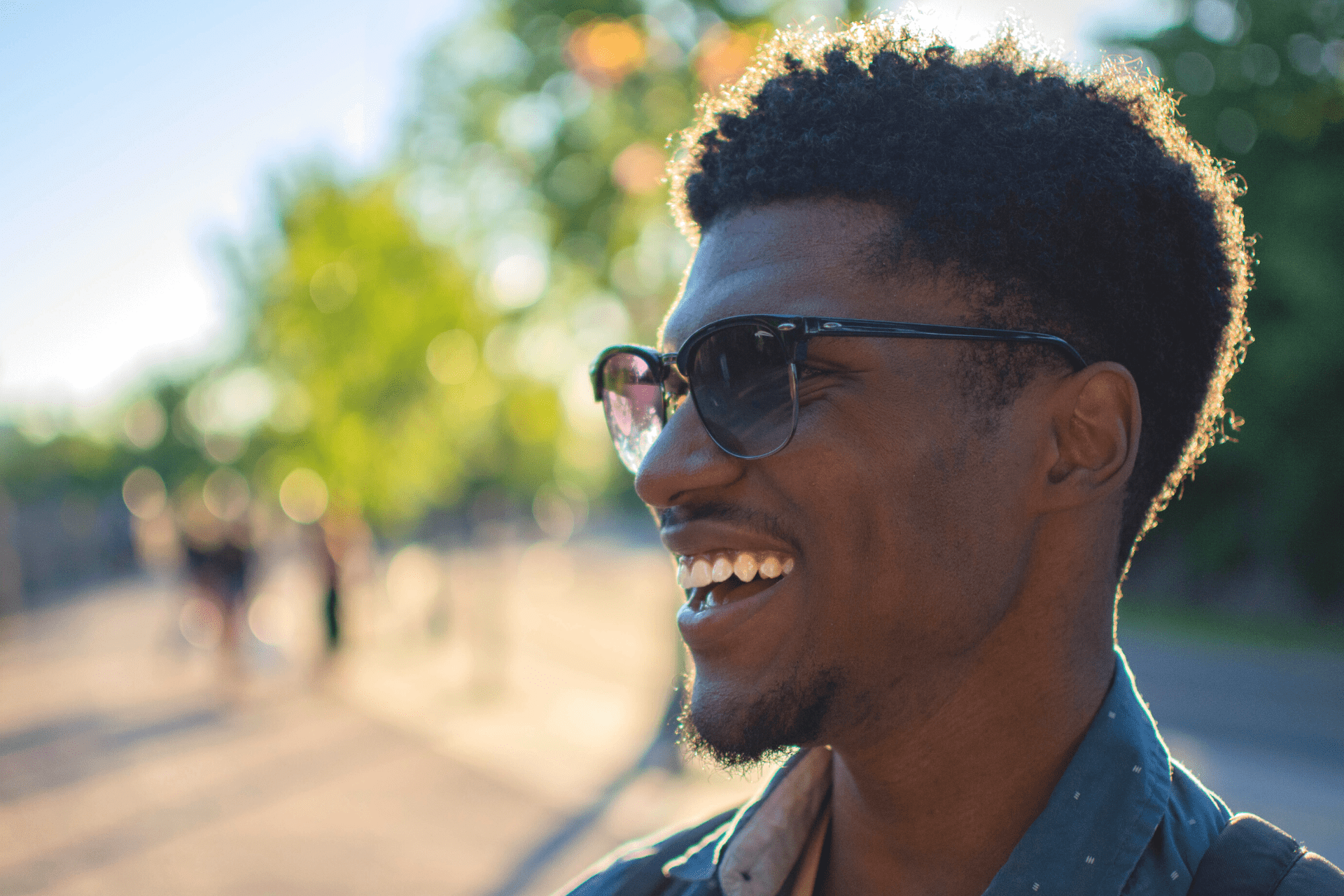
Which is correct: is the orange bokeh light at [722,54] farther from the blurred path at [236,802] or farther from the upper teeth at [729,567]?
the upper teeth at [729,567]

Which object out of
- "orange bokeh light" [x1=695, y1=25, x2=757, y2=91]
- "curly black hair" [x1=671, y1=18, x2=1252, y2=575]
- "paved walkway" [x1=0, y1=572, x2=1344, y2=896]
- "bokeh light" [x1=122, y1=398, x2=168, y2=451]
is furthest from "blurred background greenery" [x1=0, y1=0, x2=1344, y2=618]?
"bokeh light" [x1=122, y1=398, x2=168, y2=451]

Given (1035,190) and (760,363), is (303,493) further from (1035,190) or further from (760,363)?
(1035,190)

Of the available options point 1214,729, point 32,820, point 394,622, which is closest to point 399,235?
point 394,622

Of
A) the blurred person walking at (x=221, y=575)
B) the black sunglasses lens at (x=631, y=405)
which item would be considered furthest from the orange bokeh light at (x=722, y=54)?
the blurred person walking at (x=221, y=575)

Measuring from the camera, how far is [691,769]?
7.97 m

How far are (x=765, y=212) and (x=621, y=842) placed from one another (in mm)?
5583

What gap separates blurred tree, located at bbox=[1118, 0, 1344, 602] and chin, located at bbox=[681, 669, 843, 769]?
14499mm

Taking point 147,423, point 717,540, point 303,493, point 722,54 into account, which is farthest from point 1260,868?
point 147,423

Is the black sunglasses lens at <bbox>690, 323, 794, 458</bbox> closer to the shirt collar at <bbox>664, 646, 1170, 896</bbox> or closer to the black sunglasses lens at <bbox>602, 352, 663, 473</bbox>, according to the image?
the black sunglasses lens at <bbox>602, 352, 663, 473</bbox>

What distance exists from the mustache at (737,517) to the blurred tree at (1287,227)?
14.4 m

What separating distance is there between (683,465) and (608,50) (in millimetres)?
6827

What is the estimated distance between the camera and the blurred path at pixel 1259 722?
23.6ft

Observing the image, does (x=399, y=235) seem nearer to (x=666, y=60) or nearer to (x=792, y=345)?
(x=666, y=60)

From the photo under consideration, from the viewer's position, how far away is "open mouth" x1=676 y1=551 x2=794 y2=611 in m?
1.54
